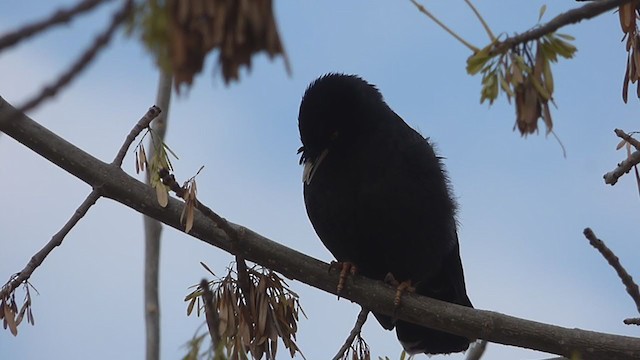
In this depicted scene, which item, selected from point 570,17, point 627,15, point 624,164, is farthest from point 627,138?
point 570,17

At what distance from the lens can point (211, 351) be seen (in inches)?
98.6

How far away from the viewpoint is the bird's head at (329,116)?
5.31m

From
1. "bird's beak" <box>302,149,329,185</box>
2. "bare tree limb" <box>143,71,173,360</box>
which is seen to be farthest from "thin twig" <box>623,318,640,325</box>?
"bird's beak" <box>302,149,329,185</box>

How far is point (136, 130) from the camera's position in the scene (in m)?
3.79

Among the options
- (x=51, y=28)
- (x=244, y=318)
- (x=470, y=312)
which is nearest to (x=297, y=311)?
(x=244, y=318)

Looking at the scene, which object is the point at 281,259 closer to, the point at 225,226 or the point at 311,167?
the point at 225,226

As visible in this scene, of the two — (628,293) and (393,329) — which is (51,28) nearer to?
(628,293)

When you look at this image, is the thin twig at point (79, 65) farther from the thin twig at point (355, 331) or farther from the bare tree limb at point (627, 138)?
the thin twig at point (355, 331)

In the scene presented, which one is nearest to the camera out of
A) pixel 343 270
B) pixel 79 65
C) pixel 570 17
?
pixel 79 65

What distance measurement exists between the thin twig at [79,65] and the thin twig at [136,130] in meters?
2.36

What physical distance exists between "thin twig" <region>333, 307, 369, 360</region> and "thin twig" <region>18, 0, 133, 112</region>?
10.3 ft

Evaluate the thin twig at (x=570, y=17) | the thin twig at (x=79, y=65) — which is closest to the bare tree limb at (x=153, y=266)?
the thin twig at (x=570, y=17)

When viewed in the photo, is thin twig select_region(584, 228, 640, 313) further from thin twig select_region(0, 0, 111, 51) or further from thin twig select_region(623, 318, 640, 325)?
thin twig select_region(0, 0, 111, 51)

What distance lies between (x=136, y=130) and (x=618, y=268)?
1957 mm
